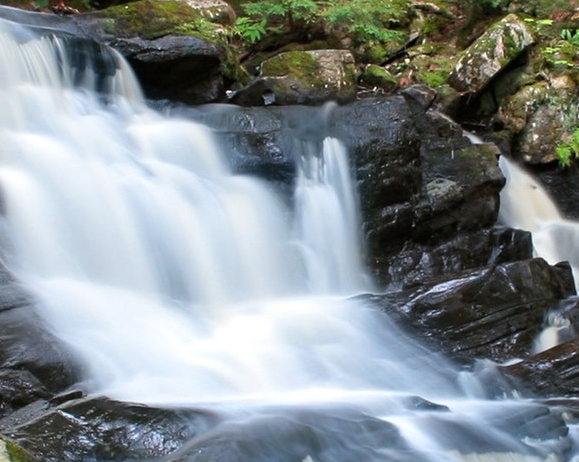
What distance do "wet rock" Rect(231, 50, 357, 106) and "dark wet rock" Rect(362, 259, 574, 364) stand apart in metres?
3.36

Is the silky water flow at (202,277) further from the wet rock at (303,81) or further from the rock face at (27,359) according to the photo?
the wet rock at (303,81)

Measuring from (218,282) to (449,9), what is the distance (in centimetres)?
902

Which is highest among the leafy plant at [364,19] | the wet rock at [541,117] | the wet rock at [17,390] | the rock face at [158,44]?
the leafy plant at [364,19]

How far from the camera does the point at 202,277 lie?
21.3 feet

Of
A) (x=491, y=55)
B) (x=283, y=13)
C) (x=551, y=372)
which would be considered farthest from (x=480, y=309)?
(x=283, y=13)

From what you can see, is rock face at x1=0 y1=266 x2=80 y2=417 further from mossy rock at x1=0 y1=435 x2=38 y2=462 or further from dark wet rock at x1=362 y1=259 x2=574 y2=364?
dark wet rock at x1=362 y1=259 x2=574 y2=364

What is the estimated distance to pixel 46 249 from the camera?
5.79 meters

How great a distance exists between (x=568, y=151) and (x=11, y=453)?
874cm

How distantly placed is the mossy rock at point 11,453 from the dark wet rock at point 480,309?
12.6ft

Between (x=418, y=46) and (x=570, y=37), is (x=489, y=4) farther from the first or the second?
(x=570, y=37)

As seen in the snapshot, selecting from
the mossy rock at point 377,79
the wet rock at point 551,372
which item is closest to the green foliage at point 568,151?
the mossy rock at point 377,79

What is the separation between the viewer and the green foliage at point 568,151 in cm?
995

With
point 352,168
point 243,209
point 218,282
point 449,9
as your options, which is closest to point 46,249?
point 218,282

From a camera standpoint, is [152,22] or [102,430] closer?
[102,430]
